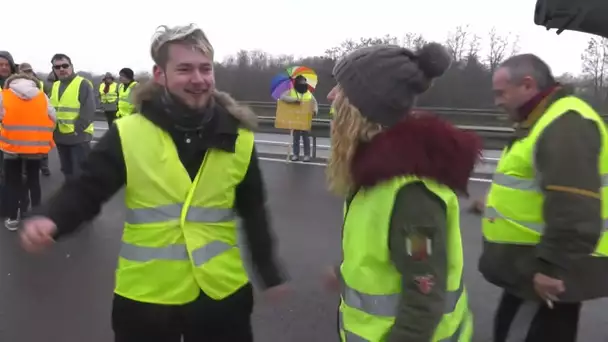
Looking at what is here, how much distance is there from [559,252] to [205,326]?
1359 mm

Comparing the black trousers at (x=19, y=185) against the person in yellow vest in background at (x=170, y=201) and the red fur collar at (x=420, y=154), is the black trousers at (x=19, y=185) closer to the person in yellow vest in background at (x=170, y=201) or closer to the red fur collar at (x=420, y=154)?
the person in yellow vest in background at (x=170, y=201)

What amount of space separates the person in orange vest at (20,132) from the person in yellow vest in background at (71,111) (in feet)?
3.21

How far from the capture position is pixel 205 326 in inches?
94.1

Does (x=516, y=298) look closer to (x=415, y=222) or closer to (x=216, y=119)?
(x=415, y=222)

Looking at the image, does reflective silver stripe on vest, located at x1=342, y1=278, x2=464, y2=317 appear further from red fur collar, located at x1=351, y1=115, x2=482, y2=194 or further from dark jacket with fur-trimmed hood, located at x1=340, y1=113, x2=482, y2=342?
red fur collar, located at x1=351, y1=115, x2=482, y2=194

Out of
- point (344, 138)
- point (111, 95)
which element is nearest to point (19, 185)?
point (344, 138)

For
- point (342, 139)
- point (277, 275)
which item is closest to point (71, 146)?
point (277, 275)

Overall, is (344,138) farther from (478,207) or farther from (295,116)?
(295,116)

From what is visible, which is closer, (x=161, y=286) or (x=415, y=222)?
(x=415, y=222)

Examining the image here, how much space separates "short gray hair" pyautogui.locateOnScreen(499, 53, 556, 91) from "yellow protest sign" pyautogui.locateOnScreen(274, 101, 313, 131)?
982cm

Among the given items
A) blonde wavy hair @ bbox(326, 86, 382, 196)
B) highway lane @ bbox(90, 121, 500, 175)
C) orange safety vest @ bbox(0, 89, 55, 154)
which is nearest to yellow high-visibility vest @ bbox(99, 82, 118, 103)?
highway lane @ bbox(90, 121, 500, 175)

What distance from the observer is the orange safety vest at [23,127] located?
21.8 ft

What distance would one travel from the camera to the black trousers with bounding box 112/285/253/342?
2.34m

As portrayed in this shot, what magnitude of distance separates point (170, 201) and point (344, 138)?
69cm
